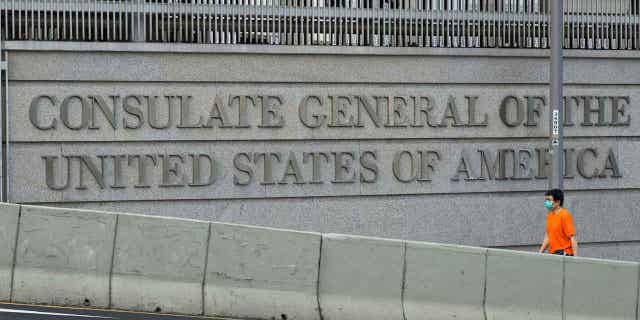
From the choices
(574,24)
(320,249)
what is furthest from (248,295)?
(574,24)

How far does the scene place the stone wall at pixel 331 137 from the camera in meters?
17.0

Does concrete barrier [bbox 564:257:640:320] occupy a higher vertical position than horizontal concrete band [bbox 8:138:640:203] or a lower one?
lower

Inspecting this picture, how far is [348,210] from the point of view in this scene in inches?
723

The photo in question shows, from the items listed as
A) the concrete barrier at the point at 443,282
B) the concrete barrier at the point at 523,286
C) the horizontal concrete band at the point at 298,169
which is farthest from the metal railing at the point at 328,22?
the concrete barrier at the point at 523,286

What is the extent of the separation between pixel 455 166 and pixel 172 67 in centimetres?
510

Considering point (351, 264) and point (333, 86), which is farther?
point (333, 86)


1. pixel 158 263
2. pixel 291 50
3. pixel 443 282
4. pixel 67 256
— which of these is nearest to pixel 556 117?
pixel 291 50

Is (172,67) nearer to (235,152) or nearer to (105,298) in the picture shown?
(235,152)

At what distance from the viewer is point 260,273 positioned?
512 inches

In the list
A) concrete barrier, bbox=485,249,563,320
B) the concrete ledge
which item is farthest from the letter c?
concrete barrier, bbox=485,249,563,320

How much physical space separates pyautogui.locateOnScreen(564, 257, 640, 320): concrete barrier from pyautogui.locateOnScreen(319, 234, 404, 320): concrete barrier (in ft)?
6.55

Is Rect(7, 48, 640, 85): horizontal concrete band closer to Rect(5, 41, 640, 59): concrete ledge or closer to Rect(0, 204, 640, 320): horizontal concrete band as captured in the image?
Rect(5, 41, 640, 59): concrete ledge

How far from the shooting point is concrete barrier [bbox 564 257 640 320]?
13.0m

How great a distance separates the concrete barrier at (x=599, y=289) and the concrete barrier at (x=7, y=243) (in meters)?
6.43
